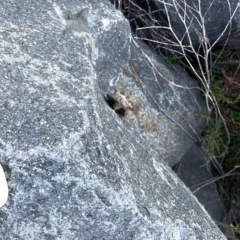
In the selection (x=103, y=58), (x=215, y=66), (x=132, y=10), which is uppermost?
(x=103, y=58)

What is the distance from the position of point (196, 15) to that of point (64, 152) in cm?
109

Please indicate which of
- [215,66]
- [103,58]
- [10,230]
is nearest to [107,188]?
[10,230]

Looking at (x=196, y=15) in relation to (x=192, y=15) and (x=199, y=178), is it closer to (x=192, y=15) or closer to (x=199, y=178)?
(x=192, y=15)

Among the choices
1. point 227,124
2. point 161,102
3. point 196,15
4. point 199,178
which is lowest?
point 199,178

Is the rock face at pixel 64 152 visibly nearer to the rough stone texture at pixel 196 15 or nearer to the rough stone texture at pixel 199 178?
the rough stone texture at pixel 196 15

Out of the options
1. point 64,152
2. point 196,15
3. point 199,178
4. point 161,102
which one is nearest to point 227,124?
point 199,178

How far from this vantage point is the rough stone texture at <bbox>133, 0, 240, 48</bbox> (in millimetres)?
1824

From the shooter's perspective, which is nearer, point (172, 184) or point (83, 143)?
point (83, 143)

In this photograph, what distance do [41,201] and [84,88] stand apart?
0.26 meters

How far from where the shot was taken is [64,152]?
95 centimetres

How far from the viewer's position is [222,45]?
2.08 m

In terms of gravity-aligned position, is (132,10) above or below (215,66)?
above

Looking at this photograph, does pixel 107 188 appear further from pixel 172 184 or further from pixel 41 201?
pixel 172 184

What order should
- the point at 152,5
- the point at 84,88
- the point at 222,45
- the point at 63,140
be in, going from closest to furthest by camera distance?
the point at 63,140
the point at 84,88
the point at 152,5
the point at 222,45
